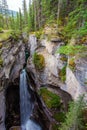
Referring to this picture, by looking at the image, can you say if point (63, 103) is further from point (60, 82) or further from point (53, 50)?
point (53, 50)

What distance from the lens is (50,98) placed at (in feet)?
78.1

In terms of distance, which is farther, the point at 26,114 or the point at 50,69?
the point at 26,114

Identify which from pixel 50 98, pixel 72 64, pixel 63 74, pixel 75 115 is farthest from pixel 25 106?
pixel 75 115

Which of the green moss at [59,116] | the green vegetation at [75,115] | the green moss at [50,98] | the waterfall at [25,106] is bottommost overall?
the waterfall at [25,106]

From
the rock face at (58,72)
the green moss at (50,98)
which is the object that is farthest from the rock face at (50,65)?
the green moss at (50,98)

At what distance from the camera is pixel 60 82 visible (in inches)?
914

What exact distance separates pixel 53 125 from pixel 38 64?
9058 millimetres

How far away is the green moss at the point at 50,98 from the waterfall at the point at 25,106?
6.60 meters

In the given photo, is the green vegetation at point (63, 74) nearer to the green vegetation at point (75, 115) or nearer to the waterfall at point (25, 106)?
the green vegetation at point (75, 115)

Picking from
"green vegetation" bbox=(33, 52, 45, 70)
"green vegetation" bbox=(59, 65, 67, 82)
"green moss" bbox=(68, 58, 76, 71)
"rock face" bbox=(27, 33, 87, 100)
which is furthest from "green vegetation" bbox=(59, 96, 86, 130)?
"green vegetation" bbox=(33, 52, 45, 70)

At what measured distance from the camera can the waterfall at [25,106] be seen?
28.4 metres

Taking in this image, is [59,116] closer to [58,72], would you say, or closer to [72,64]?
[58,72]

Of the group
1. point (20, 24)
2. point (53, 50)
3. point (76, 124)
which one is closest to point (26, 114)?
point (53, 50)

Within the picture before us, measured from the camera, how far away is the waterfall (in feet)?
93.1
